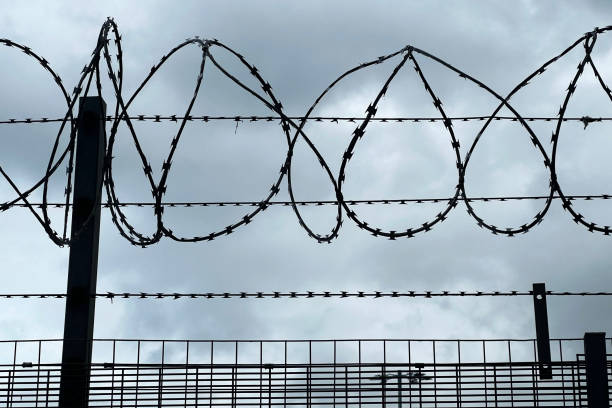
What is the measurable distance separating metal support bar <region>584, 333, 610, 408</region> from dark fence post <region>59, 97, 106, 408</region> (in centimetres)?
713

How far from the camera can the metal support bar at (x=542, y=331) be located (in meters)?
15.0

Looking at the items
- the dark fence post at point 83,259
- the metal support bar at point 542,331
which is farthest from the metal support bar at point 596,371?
the dark fence post at point 83,259

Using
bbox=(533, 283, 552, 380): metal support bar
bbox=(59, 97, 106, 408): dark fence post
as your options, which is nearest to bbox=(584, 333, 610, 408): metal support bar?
bbox=(533, 283, 552, 380): metal support bar

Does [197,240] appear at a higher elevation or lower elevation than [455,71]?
lower

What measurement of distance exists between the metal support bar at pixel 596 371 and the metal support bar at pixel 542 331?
21.6 inches

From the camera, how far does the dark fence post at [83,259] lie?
14.8 meters

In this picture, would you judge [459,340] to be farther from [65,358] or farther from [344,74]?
[65,358]

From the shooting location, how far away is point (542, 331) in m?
15.3

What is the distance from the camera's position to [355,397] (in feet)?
44.7

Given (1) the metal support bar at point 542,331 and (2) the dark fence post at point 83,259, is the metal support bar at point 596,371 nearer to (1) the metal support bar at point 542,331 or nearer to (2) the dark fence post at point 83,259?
(1) the metal support bar at point 542,331

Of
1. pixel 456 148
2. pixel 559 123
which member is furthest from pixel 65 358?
pixel 559 123

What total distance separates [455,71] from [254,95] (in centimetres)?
262

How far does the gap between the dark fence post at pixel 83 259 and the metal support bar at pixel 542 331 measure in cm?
650

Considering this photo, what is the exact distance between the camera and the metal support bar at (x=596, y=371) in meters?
14.8
